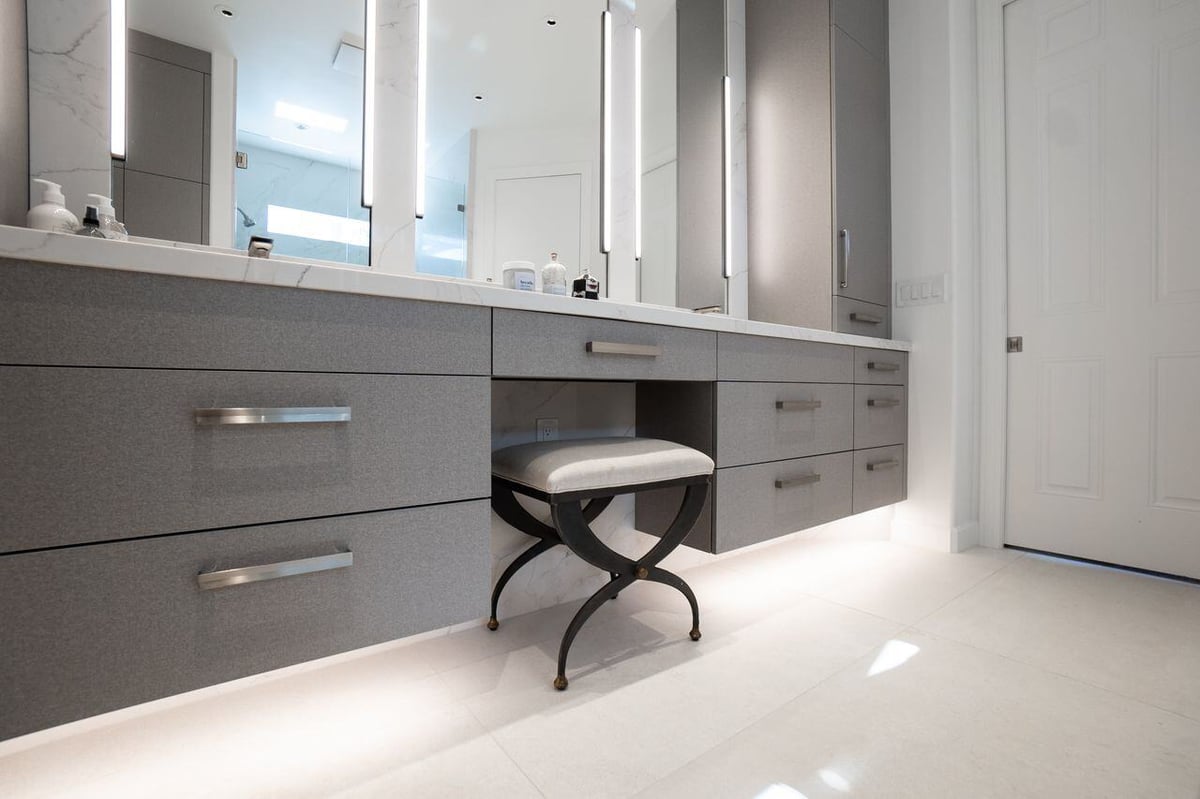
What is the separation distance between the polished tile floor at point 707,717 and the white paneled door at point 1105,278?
46cm

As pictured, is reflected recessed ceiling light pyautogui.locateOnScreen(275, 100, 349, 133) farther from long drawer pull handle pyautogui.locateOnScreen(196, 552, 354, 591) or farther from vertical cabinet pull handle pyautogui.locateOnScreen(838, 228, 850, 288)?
vertical cabinet pull handle pyautogui.locateOnScreen(838, 228, 850, 288)

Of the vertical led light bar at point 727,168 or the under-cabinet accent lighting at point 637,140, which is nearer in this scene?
the under-cabinet accent lighting at point 637,140

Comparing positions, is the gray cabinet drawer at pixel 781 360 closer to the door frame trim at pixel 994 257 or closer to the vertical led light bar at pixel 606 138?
the vertical led light bar at pixel 606 138

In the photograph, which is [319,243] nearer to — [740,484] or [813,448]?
[740,484]

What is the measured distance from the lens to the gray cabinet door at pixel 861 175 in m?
2.07

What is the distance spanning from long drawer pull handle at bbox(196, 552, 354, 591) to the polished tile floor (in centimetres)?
38

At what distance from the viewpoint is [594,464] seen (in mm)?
1140

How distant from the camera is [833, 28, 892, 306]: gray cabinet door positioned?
2074mm

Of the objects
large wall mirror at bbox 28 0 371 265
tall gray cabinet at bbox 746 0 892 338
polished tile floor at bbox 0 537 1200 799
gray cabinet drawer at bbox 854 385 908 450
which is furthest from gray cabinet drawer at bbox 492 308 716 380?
tall gray cabinet at bbox 746 0 892 338

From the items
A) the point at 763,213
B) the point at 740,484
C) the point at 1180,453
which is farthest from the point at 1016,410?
the point at 740,484

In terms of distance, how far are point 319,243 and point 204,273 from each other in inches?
24.9

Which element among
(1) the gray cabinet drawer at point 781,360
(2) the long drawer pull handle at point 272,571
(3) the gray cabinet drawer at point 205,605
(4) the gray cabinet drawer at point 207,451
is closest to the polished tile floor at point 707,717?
(3) the gray cabinet drawer at point 205,605

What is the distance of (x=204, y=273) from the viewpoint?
754mm

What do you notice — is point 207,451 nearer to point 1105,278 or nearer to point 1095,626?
point 1095,626
